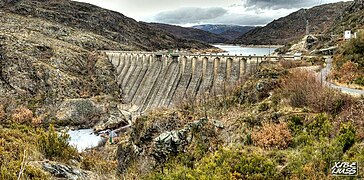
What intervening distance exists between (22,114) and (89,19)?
48659 millimetres

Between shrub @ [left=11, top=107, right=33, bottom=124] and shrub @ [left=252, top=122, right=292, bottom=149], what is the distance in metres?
38.5

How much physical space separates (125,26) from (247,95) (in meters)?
80.6

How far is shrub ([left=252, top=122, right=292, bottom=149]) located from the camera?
45.4 feet

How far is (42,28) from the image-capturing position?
6750cm

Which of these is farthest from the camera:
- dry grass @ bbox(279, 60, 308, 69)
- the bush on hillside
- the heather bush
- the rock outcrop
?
dry grass @ bbox(279, 60, 308, 69)

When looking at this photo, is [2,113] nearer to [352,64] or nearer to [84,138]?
[84,138]

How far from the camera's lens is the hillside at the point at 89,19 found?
7750cm

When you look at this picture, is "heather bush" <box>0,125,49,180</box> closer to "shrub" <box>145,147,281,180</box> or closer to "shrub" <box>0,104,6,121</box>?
"shrub" <box>145,147,281,180</box>

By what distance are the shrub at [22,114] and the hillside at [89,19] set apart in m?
36.4

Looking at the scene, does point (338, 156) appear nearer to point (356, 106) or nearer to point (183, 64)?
point (356, 106)

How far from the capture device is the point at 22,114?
45094 millimetres

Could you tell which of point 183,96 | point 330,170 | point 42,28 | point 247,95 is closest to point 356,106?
point 330,170

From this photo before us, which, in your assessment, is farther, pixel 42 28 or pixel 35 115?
pixel 42 28

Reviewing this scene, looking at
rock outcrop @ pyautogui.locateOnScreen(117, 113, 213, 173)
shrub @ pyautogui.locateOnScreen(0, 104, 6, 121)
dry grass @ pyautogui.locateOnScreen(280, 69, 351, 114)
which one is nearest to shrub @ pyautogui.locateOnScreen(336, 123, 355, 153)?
dry grass @ pyautogui.locateOnScreen(280, 69, 351, 114)
